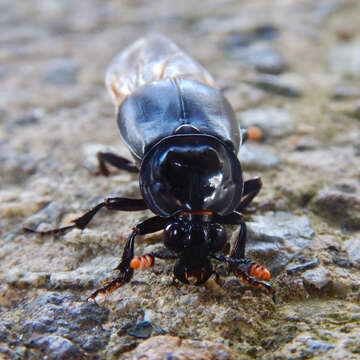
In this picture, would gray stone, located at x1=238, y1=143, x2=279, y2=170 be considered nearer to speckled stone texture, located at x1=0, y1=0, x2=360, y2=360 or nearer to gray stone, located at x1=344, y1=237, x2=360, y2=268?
speckled stone texture, located at x1=0, y1=0, x2=360, y2=360

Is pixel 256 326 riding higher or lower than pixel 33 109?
lower

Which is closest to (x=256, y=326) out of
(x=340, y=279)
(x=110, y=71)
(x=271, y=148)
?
(x=340, y=279)

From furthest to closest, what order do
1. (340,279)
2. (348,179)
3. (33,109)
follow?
1. (33,109)
2. (348,179)
3. (340,279)

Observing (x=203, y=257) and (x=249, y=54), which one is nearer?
(x=203, y=257)

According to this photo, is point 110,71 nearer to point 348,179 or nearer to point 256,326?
point 348,179

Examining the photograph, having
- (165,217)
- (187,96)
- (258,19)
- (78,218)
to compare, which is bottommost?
(78,218)

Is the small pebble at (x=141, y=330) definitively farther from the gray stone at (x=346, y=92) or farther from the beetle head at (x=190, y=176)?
the gray stone at (x=346, y=92)

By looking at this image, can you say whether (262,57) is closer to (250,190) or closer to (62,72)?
(62,72)
